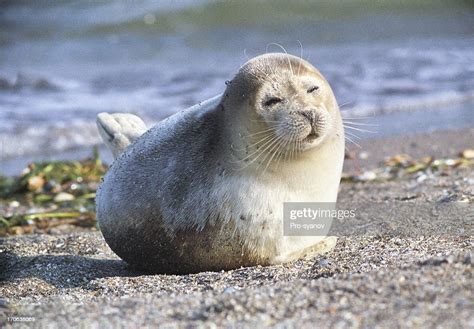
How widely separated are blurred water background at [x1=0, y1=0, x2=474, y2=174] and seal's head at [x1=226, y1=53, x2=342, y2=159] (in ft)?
17.0

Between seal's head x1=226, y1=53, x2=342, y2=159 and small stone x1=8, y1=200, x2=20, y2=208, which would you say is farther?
small stone x1=8, y1=200, x2=20, y2=208

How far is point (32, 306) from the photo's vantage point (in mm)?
3529

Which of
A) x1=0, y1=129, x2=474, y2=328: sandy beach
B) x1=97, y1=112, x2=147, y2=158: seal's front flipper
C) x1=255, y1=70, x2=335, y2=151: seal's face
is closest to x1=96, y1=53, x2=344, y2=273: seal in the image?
x1=255, y1=70, x2=335, y2=151: seal's face

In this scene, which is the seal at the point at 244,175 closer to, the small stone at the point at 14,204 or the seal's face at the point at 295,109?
the seal's face at the point at 295,109

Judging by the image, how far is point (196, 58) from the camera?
16.2 metres

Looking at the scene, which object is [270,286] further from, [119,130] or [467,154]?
[467,154]

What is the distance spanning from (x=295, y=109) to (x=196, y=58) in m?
12.0

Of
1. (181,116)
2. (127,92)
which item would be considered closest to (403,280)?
(181,116)

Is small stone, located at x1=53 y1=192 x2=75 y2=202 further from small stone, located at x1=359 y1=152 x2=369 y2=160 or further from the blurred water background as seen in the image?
small stone, located at x1=359 y1=152 x2=369 y2=160

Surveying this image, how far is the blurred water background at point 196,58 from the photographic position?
38.0 ft

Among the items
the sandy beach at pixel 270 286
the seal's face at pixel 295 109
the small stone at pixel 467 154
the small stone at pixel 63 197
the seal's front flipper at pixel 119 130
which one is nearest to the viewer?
the sandy beach at pixel 270 286

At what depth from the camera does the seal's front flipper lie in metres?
5.83

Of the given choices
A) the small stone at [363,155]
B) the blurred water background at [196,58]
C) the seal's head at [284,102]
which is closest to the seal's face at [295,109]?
the seal's head at [284,102]

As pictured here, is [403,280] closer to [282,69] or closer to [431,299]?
[431,299]
